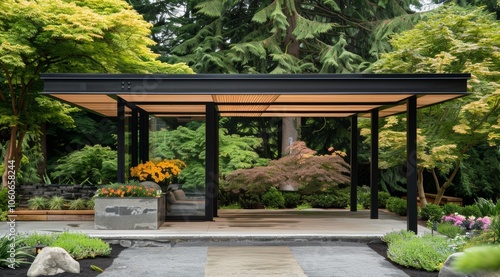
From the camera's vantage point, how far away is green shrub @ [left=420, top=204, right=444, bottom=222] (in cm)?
1323

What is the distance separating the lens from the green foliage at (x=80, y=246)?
8961 mm

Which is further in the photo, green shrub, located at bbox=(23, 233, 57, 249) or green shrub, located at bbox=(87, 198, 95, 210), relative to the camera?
green shrub, located at bbox=(87, 198, 95, 210)

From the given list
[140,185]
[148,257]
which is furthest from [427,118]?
[148,257]

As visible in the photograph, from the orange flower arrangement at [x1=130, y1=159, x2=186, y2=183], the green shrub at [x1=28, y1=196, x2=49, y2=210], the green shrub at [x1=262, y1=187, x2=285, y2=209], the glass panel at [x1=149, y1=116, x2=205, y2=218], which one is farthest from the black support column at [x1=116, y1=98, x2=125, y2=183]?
the green shrub at [x1=262, y1=187, x2=285, y2=209]

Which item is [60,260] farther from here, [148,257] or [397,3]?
[397,3]

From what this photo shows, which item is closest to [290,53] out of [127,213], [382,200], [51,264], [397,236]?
[382,200]

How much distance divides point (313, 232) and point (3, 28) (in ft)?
30.4

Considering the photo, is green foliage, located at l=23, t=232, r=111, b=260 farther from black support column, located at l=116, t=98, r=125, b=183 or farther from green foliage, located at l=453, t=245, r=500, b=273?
green foliage, located at l=453, t=245, r=500, b=273

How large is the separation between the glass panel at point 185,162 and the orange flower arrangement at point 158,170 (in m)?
0.11

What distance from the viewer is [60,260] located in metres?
7.59

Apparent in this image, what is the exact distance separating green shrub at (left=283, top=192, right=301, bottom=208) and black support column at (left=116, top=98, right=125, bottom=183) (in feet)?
27.9

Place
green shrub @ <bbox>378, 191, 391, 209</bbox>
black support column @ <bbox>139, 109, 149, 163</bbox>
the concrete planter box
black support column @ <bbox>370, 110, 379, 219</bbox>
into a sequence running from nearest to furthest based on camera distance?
the concrete planter box, black support column @ <bbox>139, 109, 149, 163</bbox>, black support column @ <bbox>370, 110, 379, 219</bbox>, green shrub @ <bbox>378, 191, 391, 209</bbox>

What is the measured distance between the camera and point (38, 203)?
1452 cm

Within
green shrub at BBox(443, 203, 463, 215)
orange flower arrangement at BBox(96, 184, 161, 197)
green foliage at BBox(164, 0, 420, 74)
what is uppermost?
green foliage at BBox(164, 0, 420, 74)
